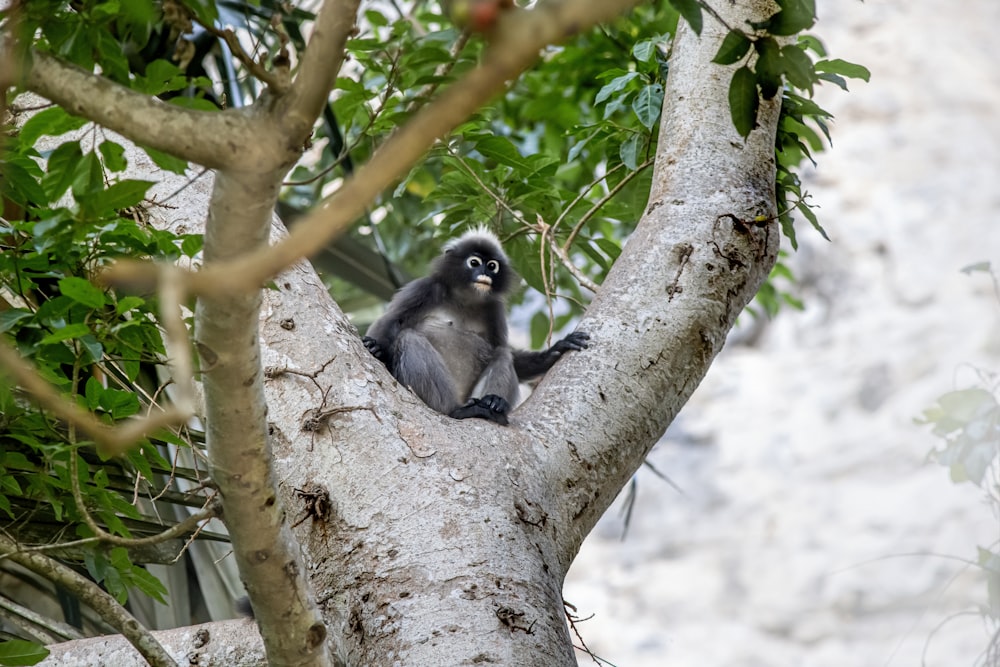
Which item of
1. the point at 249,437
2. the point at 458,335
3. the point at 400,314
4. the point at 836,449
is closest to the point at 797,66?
the point at 249,437

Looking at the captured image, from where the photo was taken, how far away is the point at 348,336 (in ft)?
7.48

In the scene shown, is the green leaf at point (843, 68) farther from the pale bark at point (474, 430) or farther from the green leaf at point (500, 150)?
the green leaf at point (500, 150)

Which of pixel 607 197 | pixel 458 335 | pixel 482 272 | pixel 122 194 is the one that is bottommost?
pixel 122 194

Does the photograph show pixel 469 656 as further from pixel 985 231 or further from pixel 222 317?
pixel 985 231

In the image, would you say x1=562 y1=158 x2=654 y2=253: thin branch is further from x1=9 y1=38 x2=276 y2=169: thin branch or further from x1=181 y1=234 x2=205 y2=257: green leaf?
x1=9 y1=38 x2=276 y2=169: thin branch

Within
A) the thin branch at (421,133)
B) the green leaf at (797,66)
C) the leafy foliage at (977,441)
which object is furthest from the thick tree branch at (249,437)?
the leafy foliage at (977,441)

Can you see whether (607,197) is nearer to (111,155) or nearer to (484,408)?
(484,408)

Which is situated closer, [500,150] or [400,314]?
[500,150]

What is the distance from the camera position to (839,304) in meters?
15.6

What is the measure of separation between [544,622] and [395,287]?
2.41 m

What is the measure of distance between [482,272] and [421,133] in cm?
365

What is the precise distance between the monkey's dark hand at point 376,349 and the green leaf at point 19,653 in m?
2.00

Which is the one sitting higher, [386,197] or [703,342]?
[386,197]

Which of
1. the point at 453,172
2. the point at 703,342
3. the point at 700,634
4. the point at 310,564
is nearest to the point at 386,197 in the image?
the point at 453,172
